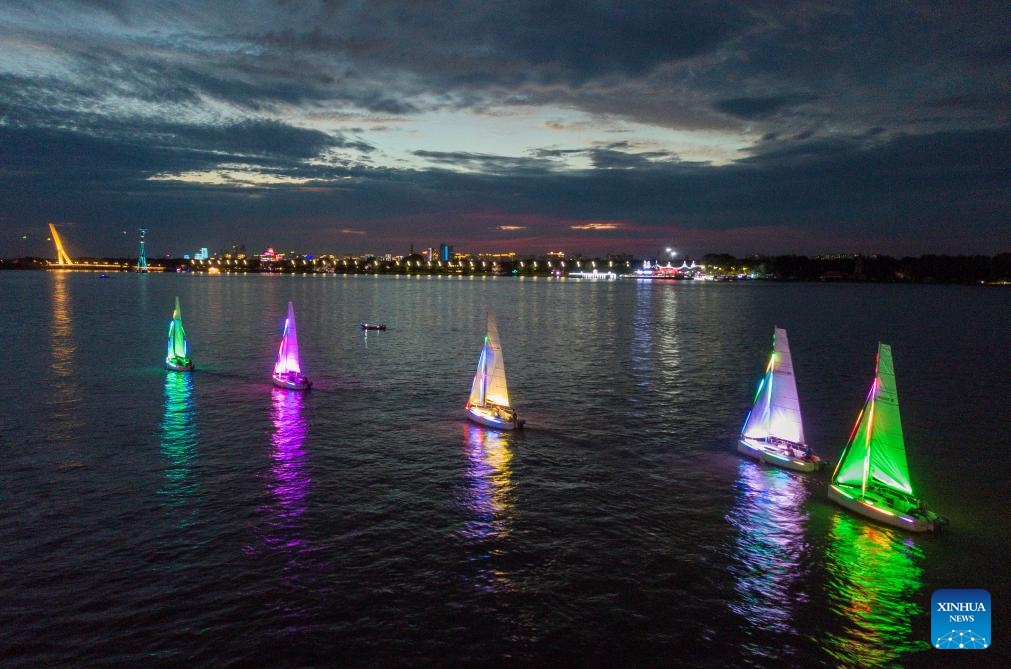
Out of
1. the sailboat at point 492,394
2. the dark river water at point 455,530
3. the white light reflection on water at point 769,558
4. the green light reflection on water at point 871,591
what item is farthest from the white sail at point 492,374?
the green light reflection on water at point 871,591

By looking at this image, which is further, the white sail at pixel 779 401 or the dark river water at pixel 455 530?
the white sail at pixel 779 401

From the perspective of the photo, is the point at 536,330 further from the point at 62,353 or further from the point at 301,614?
the point at 301,614

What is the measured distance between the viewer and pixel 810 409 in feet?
182

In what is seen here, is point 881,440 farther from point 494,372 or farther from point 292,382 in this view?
point 292,382

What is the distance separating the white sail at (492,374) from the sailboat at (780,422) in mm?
16568

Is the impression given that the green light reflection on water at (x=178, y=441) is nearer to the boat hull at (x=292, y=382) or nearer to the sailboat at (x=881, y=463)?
the boat hull at (x=292, y=382)

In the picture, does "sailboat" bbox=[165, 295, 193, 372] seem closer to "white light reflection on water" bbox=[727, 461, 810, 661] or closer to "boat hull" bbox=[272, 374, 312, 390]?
"boat hull" bbox=[272, 374, 312, 390]

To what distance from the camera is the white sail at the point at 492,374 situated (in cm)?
4644

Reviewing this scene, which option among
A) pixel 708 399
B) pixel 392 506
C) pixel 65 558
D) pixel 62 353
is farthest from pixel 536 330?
pixel 65 558

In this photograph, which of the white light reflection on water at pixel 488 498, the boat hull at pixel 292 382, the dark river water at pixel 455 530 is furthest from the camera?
the boat hull at pixel 292 382

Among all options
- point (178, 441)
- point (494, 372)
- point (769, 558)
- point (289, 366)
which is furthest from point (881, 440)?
point (289, 366)

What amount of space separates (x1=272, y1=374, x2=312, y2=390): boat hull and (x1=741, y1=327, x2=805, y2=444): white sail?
37.4m

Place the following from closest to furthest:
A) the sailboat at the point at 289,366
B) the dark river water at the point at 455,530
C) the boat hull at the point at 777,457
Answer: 1. the dark river water at the point at 455,530
2. the boat hull at the point at 777,457
3. the sailboat at the point at 289,366

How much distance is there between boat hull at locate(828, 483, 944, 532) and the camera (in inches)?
1144
